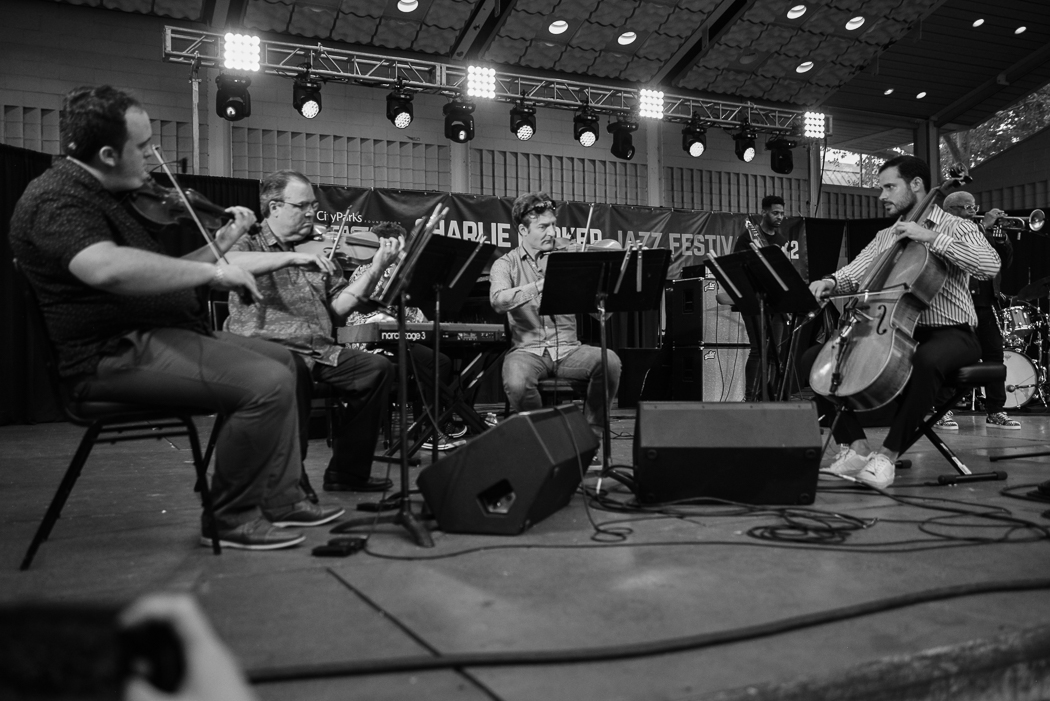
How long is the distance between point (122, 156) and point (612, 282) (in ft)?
6.45

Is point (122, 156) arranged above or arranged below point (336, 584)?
above

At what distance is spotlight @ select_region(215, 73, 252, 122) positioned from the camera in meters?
8.16

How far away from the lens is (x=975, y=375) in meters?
3.75

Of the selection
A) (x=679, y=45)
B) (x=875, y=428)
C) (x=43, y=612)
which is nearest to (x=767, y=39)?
(x=679, y=45)

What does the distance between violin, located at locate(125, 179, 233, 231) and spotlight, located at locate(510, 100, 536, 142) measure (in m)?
6.99

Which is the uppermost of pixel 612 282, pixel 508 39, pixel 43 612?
pixel 508 39

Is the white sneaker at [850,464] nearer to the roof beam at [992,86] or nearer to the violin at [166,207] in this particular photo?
the violin at [166,207]

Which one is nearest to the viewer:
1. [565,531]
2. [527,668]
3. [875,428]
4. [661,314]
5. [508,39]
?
[527,668]

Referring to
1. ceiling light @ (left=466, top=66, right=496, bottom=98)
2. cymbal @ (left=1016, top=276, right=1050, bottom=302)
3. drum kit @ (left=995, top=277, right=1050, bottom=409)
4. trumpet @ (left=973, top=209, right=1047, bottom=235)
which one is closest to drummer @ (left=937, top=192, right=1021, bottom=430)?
trumpet @ (left=973, top=209, right=1047, bottom=235)

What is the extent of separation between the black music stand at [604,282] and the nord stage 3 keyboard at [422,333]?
1029 mm

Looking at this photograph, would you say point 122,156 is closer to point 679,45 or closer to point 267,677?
point 267,677

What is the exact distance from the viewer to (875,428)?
21.9ft

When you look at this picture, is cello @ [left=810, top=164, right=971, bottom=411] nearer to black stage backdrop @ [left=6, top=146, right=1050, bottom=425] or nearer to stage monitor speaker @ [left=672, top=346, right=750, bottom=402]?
black stage backdrop @ [left=6, top=146, right=1050, bottom=425]

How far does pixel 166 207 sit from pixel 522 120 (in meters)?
7.21
